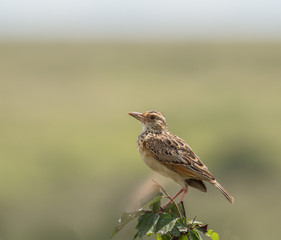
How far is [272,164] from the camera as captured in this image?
2597 cm

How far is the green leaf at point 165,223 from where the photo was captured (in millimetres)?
4793

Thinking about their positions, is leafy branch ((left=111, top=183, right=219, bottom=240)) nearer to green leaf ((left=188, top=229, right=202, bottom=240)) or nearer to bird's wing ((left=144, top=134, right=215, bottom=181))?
green leaf ((left=188, top=229, right=202, bottom=240))

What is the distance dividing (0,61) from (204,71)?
14391mm

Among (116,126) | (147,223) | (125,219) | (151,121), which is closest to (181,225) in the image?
(147,223)

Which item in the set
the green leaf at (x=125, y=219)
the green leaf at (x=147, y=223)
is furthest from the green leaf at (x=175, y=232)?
the green leaf at (x=125, y=219)

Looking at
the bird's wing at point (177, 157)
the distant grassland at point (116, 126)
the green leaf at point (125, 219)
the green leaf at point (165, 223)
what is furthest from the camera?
the distant grassland at point (116, 126)

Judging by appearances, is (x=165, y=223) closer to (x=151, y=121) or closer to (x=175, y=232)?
(x=175, y=232)

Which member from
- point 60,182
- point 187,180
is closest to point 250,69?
point 60,182

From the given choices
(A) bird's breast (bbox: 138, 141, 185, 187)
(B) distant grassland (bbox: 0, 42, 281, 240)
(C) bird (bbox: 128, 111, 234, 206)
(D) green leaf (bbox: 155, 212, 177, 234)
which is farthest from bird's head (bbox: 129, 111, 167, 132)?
(B) distant grassland (bbox: 0, 42, 281, 240)

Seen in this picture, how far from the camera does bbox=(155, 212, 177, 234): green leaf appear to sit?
4793 millimetres

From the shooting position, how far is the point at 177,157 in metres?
6.65

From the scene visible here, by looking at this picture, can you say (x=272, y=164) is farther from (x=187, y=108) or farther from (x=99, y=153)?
(x=187, y=108)

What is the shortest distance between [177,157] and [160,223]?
1.87 meters

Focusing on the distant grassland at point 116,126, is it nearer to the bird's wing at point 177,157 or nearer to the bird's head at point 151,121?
the bird's head at point 151,121
